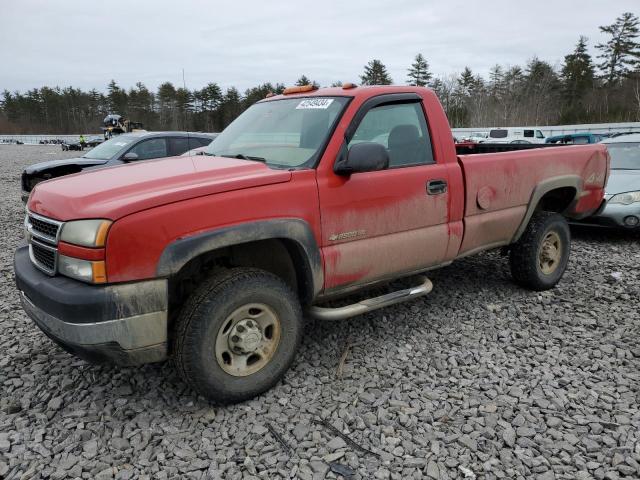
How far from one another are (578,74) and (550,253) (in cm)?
6179

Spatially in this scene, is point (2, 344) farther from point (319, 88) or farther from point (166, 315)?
point (319, 88)

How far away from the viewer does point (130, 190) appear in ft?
8.84

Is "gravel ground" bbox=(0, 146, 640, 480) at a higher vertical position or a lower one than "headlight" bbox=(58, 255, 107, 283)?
lower

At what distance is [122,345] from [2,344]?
6.58 feet

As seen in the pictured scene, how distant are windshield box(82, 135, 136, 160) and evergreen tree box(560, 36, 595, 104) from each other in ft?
→ 197

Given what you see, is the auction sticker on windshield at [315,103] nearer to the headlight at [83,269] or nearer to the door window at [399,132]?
the door window at [399,132]

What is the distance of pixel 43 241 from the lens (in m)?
2.80

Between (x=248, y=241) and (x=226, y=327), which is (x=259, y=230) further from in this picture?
(x=226, y=327)

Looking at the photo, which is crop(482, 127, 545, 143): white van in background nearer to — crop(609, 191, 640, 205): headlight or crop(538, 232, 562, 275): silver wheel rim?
crop(609, 191, 640, 205): headlight

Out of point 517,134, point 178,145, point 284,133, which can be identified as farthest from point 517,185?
point 517,134

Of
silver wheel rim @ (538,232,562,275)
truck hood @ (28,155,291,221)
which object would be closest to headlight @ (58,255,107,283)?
truck hood @ (28,155,291,221)

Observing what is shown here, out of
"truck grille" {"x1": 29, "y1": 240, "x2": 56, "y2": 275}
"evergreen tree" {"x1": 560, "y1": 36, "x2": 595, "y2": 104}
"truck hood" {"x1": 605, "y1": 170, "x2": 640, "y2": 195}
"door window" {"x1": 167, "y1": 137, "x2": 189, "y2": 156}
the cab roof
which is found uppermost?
"evergreen tree" {"x1": 560, "y1": 36, "x2": 595, "y2": 104}

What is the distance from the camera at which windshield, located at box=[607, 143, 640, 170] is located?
311 inches

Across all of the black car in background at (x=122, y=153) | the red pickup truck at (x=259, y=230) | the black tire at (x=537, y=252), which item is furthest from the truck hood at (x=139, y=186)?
the black car in background at (x=122, y=153)
